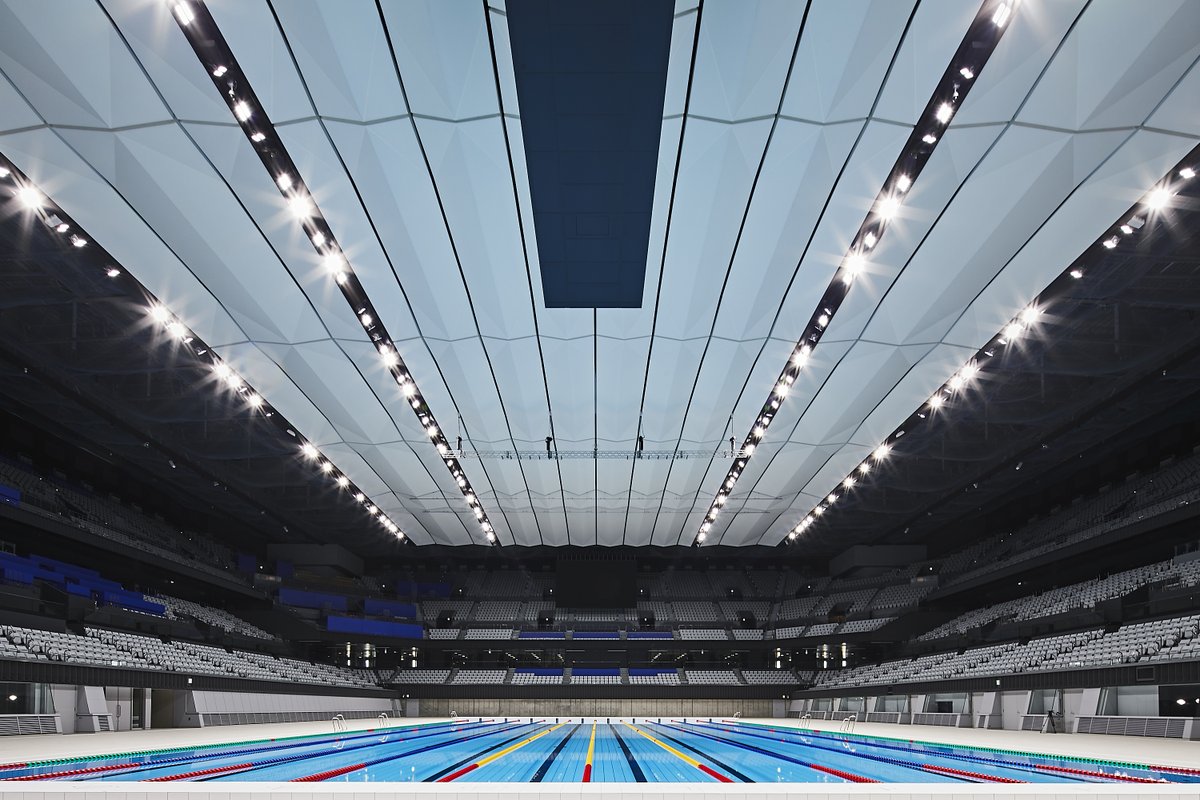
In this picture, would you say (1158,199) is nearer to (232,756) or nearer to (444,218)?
(444,218)

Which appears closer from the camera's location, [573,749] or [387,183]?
[387,183]

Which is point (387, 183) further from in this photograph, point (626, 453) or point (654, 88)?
point (626, 453)

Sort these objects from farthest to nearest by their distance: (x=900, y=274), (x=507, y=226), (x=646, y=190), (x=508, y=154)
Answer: (x=900, y=274) → (x=507, y=226) → (x=508, y=154) → (x=646, y=190)

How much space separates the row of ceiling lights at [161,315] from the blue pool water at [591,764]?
8244 mm

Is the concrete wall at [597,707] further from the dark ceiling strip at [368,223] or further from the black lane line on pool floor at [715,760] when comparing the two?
the dark ceiling strip at [368,223]

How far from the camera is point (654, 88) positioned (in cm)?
999

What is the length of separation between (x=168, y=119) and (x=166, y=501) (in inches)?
1149

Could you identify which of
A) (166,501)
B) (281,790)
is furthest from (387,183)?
(166,501)

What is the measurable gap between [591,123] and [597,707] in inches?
1650

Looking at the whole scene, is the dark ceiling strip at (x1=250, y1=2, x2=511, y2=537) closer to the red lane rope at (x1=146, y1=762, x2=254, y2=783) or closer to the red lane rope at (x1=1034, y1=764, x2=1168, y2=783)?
the red lane rope at (x1=146, y1=762, x2=254, y2=783)

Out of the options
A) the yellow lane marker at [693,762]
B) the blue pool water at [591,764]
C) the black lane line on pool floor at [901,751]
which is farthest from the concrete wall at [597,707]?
the blue pool water at [591,764]

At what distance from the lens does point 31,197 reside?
1389cm

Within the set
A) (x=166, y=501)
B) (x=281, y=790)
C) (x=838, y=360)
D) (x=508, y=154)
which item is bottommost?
(x=281, y=790)

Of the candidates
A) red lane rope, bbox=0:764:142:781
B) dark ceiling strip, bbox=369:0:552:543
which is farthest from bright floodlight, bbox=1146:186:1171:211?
red lane rope, bbox=0:764:142:781
